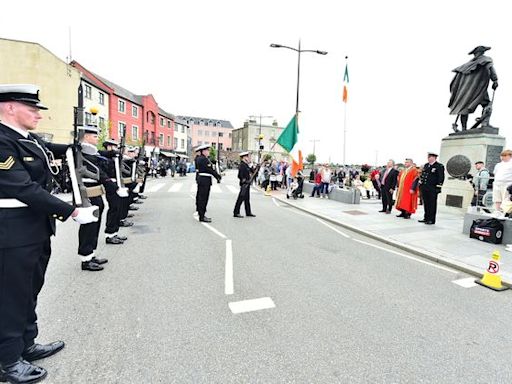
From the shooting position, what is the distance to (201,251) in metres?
5.95

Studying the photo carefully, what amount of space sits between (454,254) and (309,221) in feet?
14.0

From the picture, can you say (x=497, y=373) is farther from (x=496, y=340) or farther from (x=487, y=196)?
(x=487, y=196)

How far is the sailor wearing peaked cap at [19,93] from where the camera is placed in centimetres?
230

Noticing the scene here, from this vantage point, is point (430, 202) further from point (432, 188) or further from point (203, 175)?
point (203, 175)

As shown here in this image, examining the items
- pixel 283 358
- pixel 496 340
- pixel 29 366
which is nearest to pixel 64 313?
pixel 29 366

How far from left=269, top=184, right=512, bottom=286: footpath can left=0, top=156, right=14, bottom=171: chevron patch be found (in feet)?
20.8

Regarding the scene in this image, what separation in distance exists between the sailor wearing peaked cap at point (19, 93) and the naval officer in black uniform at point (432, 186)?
10120 millimetres

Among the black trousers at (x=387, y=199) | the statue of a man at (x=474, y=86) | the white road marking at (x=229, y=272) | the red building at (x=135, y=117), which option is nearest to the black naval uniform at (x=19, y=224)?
the white road marking at (x=229, y=272)

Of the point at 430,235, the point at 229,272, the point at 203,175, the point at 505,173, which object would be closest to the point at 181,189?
the point at 203,175

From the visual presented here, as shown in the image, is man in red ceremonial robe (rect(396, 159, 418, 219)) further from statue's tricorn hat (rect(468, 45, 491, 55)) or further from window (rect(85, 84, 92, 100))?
window (rect(85, 84, 92, 100))

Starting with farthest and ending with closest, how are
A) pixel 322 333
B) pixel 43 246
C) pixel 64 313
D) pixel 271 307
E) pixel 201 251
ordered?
1. pixel 201 251
2. pixel 271 307
3. pixel 64 313
4. pixel 322 333
5. pixel 43 246

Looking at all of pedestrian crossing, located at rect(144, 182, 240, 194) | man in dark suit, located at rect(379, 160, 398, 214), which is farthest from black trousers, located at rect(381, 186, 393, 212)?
pedestrian crossing, located at rect(144, 182, 240, 194)

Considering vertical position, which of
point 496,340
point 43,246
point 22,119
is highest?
point 22,119

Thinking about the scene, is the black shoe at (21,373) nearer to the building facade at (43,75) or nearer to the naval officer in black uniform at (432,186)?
the naval officer in black uniform at (432,186)
